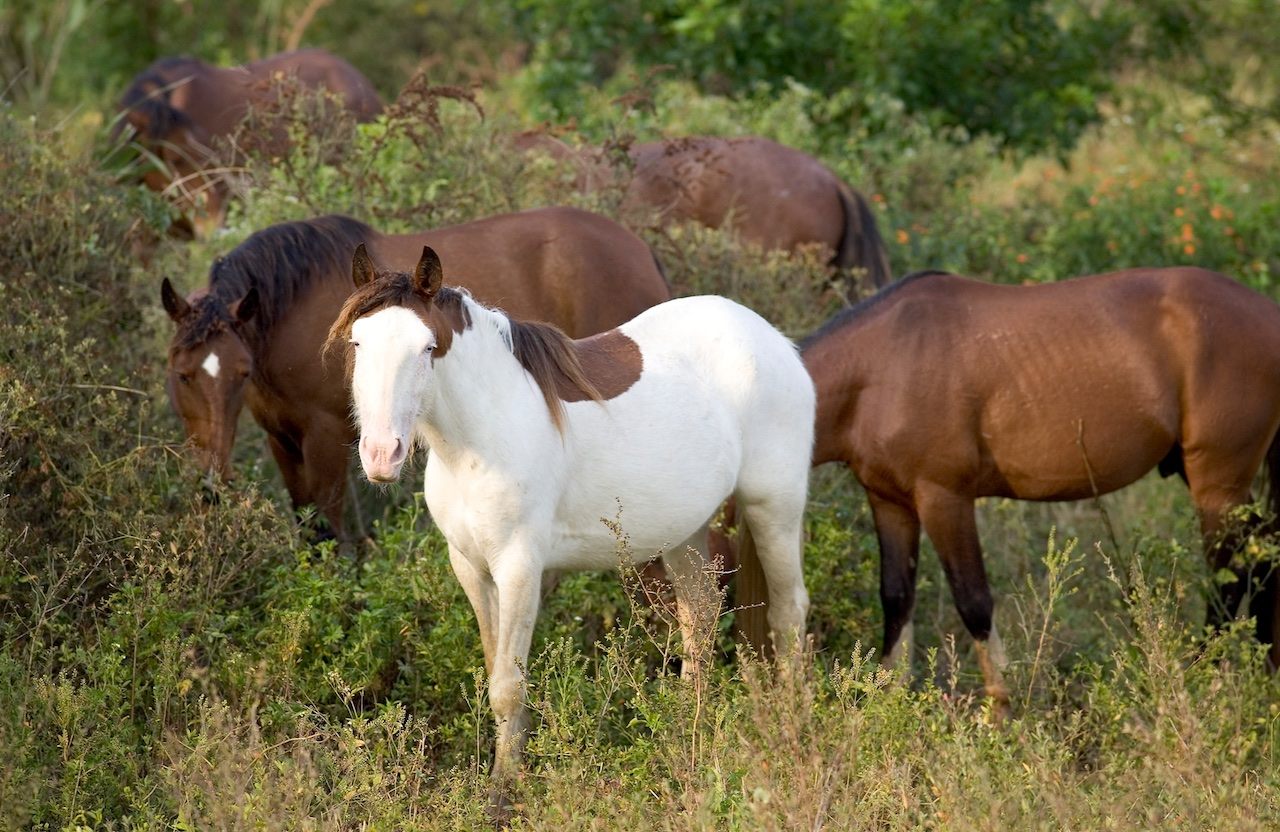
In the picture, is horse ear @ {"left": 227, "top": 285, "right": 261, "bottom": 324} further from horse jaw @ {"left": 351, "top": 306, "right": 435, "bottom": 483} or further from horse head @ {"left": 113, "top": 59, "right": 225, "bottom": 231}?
horse head @ {"left": 113, "top": 59, "right": 225, "bottom": 231}

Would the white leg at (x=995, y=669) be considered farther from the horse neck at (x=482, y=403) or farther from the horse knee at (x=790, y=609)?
the horse neck at (x=482, y=403)

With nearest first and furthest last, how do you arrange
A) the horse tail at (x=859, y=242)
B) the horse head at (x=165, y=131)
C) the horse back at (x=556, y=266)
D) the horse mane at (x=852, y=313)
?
the horse mane at (x=852, y=313) → the horse back at (x=556, y=266) → the horse tail at (x=859, y=242) → the horse head at (x=165, y=131)

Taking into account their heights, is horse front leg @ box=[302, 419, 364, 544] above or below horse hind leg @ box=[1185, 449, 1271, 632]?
above

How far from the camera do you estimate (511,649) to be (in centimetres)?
456

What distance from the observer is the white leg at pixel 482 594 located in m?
4.68

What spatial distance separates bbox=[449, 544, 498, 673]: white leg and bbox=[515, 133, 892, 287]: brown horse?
4321 mm

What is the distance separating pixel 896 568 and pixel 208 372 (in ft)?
8.58

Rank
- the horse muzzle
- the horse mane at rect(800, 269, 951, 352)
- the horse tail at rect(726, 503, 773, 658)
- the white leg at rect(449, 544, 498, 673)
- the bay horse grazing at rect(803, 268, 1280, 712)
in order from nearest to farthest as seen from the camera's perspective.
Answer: the horse muzzle
the white leg at rect(449, 544, 498, 673)
the horse tail at rect(726, 503, 773, 658)
the bay horse grazing at rect(803, 268, 1280, 712)
the horse mane at rect(800, 269, 951, 352)

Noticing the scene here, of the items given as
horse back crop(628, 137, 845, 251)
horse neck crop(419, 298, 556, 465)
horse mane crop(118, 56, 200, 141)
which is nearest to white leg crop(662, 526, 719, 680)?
horse neck crop(419, 298, 556, 465)

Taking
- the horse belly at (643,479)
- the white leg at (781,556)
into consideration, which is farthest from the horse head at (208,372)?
the white leg at (781,556)

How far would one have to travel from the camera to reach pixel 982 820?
12.1ft

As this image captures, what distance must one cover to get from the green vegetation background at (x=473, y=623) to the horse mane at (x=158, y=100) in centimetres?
→ 46

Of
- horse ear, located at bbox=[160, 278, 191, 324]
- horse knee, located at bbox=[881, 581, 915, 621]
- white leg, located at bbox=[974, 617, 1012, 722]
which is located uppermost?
horse ear, located at bbox=[160, 278, 191, 324]

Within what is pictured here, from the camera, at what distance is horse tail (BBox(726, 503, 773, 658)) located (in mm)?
5488
